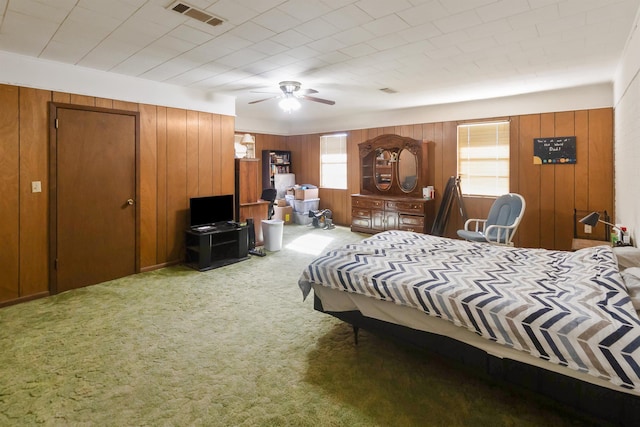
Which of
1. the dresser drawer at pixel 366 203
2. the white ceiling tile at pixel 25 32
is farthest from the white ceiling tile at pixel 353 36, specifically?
the dresser drawer at pixel 366 203

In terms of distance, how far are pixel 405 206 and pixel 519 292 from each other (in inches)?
181

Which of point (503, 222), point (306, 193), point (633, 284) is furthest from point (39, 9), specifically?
point (306, 193)

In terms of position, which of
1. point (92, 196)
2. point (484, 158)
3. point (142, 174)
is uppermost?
point (484, 158)

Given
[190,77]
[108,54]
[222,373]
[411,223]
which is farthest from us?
[411,223]

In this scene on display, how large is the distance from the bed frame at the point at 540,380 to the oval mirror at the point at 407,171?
4.81 metres

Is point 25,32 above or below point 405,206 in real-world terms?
above

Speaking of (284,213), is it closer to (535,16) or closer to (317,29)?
(317,29)

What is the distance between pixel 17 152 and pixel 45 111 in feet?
1.74

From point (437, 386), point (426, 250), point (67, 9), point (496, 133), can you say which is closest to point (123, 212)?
point (67, 9)

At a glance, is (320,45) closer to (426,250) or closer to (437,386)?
(426,250)

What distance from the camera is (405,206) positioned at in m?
6.51

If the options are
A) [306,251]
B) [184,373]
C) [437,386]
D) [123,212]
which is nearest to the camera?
[437,386]

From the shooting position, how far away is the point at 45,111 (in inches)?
146

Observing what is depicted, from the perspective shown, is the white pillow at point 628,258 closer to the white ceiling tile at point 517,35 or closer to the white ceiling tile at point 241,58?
the white ceiling tile at point 517,35
